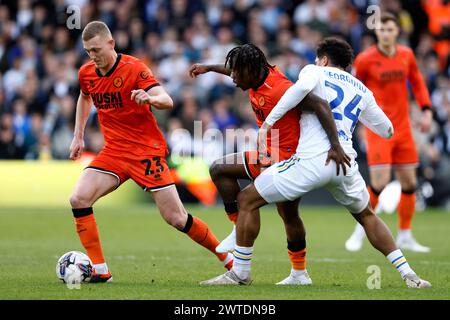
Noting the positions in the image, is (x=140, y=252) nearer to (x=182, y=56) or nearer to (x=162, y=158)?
(x=162, y=158)

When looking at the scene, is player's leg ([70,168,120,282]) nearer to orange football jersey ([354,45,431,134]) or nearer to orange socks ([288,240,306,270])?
orange socks ([288,240,306,270])

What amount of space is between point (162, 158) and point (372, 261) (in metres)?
3.44

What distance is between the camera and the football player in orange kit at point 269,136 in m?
8.15

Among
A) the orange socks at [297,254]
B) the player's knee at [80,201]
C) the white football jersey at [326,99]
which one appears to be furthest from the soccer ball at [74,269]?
the white football jersey at [326,99]

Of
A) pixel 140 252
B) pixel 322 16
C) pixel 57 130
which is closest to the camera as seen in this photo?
pixel 140 252

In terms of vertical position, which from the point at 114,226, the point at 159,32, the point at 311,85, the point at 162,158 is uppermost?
the point at 159,32

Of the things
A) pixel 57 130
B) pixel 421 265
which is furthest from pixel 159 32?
pixel 421 265

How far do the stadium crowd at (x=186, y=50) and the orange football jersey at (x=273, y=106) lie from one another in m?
11.5

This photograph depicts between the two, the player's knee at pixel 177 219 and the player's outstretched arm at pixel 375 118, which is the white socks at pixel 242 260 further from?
the player's outstretched arm at pixel 375 118

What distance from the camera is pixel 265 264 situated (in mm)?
10766

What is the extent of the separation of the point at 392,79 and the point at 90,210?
5574mm

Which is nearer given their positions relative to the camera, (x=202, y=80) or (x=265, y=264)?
(x=265, y=264)

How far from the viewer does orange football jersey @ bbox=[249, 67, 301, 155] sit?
851cm

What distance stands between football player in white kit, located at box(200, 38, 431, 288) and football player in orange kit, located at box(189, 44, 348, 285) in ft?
0.51
